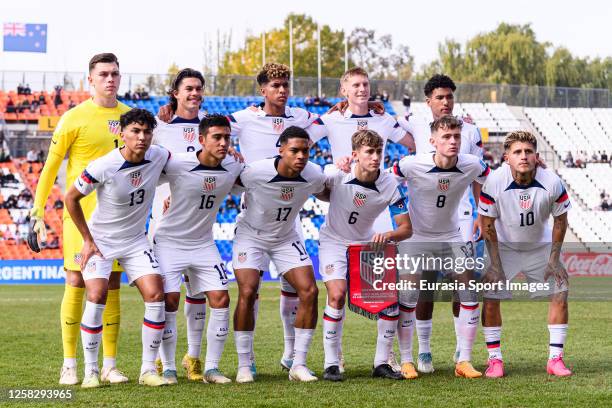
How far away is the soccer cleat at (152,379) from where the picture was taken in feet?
25.1

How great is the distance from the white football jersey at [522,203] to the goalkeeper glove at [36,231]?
3.80 m

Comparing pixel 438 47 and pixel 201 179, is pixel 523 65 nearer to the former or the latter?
pixel 438 47

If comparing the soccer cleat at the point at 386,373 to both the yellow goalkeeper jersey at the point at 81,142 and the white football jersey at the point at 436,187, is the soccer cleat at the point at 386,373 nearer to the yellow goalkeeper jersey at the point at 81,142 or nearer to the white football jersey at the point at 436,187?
the white football jersey at the point at 436,187

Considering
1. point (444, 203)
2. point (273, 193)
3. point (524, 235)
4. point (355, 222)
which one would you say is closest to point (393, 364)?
point (355, 222)

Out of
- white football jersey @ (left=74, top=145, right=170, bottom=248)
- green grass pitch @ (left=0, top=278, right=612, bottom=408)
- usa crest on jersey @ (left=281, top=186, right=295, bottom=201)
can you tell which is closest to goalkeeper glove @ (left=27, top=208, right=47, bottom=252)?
white football jersey @ (left=74, top=145, right=170, bottom=248)

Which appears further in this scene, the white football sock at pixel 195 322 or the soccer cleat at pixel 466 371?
the white football sock at pixel 195 322

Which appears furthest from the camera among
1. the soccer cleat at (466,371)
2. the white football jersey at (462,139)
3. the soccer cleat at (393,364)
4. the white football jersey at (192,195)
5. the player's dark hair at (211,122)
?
the white football jersey at (462,139)

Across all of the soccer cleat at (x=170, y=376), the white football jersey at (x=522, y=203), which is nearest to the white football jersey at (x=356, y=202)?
the white football jersey at (x=522, y=203)

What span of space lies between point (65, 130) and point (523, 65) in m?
59.2

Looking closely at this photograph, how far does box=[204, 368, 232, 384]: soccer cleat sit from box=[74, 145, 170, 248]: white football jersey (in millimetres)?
1260

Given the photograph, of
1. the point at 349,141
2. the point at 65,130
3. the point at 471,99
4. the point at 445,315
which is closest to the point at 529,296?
the point at 349,141

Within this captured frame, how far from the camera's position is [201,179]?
7895 millimetres

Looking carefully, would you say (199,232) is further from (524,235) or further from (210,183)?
(524,235)

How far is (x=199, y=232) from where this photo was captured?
810cm
